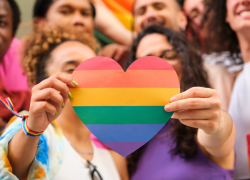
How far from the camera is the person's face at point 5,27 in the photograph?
1129 millimetres

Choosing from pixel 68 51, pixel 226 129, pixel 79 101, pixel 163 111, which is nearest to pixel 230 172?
pixel 226 129

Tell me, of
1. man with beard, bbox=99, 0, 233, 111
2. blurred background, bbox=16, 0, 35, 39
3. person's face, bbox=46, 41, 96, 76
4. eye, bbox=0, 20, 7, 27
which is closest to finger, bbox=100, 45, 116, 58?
man with beard, bbox=99, 0, 233, 111

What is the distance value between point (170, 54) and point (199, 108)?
61cm

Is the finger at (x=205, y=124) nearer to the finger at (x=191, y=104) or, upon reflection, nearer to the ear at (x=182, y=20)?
the finger at (x=191, y=104)

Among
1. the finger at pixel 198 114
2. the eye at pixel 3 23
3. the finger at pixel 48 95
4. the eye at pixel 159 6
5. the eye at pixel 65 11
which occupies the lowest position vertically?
the finger at pixel 198 114

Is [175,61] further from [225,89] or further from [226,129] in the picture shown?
[226,129]

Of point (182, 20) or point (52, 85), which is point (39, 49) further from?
point (182, 20)

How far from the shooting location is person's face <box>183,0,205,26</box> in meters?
1.50

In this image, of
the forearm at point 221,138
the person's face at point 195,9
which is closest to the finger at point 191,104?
the forearm at point 221,138

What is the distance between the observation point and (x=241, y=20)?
1.13m

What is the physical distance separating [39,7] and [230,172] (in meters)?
1.37

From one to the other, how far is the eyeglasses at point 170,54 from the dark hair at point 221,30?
383 millimetres

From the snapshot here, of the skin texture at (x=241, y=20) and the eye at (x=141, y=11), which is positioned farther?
the eye at (x=141, y=11)

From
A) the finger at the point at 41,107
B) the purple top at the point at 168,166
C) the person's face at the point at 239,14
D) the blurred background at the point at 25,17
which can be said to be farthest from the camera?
the blurred background at the point at 25,17
